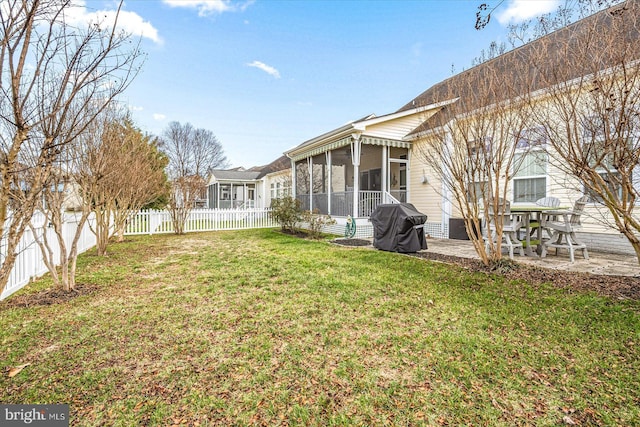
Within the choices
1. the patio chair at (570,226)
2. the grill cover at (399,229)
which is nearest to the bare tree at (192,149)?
the grill cover at (399,229)

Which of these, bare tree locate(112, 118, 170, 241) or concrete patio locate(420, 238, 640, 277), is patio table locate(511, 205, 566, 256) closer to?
concrete patio locate(420, 238, 640, 277)

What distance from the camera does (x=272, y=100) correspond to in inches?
757

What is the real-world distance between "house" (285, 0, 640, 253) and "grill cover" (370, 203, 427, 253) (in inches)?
40.8

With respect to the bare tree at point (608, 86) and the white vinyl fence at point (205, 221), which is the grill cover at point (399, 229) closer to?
the bare tree at point (608, 86)

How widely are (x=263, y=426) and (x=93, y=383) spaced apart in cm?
140

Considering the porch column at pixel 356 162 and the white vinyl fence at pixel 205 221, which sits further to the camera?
the white vinyl fence at pixel 205 221

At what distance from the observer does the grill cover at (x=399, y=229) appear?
687 centimetres

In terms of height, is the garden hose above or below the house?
below

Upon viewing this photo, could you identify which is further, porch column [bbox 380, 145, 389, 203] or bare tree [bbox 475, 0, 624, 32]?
porch column [bbox 380, 145, 389, 203]

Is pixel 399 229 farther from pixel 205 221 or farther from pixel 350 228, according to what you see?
pixel 205 221

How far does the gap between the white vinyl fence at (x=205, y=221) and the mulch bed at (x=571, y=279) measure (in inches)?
425

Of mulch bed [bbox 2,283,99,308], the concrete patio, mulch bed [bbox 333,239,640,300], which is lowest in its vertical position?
mulch bed [bbox 2,283,99,308]

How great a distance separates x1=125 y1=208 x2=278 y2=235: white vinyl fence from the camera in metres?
12.5

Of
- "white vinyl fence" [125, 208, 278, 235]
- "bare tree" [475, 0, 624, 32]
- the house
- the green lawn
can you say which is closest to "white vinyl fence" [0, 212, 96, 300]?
the green lawn
